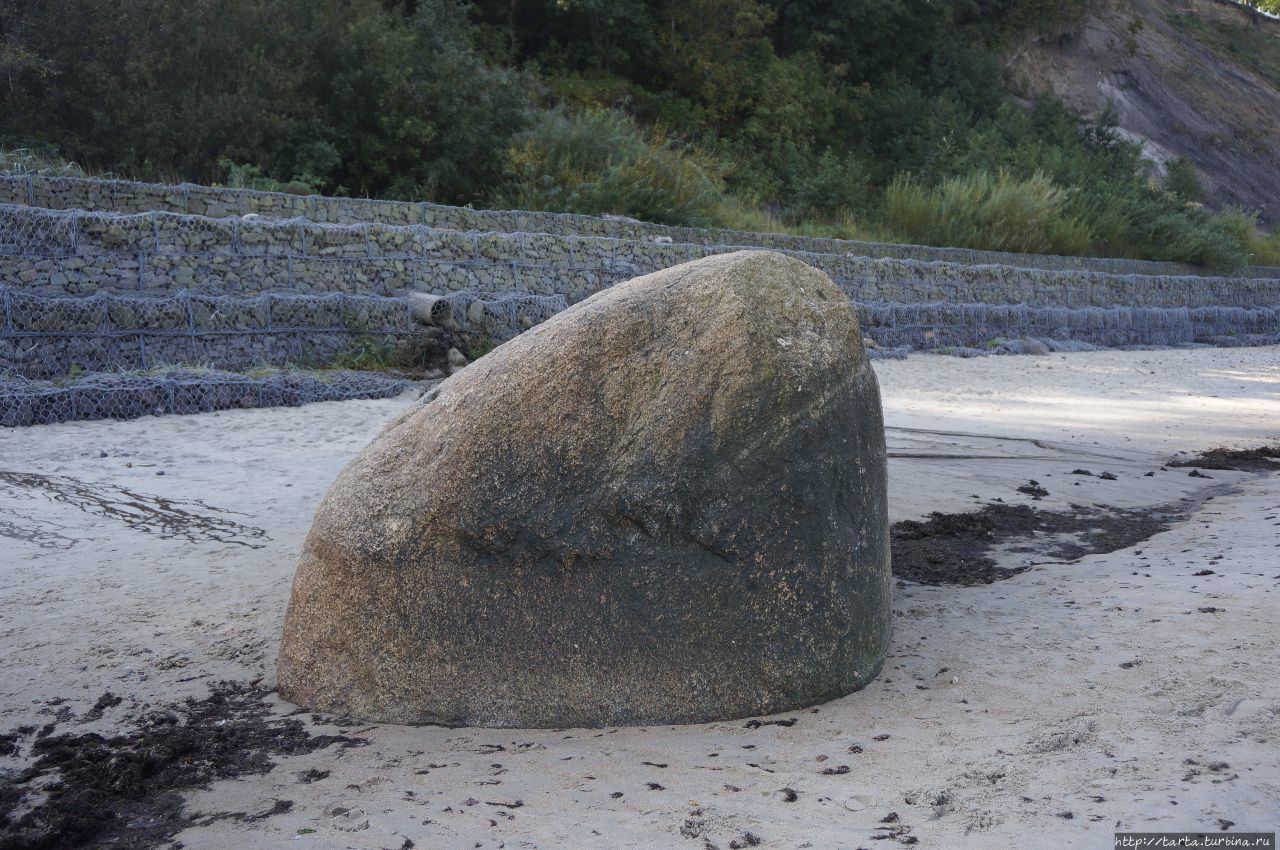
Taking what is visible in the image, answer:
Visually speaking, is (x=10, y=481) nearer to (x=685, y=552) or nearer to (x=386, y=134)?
(x=685, y=552)

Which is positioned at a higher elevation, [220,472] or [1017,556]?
[1017,556]

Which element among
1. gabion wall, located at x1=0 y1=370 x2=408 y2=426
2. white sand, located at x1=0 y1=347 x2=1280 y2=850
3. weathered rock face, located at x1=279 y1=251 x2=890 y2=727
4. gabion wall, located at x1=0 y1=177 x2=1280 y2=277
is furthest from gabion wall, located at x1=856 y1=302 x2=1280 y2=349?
weathered rock face, located at x1=279 y1=251 x2=890 y2=727

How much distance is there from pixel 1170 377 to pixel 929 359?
288cm

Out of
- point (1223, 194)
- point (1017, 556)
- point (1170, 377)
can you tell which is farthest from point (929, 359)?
point (1223, 194)

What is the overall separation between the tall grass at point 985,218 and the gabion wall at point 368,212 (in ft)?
6.08

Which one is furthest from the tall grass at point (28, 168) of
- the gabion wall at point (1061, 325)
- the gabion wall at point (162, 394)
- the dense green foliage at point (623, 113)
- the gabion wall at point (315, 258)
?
the gabion wall at point (1061, 325)

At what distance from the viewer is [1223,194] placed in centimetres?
3353

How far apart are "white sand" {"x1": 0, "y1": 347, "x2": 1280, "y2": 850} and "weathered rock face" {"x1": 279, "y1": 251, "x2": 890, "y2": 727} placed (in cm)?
12

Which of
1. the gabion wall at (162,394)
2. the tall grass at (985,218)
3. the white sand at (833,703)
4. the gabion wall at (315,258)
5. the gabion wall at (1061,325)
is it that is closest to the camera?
the white sand at (833,703)

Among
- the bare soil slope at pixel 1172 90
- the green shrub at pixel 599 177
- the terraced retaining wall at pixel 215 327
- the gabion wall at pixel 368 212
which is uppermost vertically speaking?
the bare soil slope at pixel 1172 90

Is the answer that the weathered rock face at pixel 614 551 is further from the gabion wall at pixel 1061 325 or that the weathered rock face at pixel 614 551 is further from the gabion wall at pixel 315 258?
the gabion wall at pixel 1061 325

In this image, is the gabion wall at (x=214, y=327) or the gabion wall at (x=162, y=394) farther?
the gabion wall at (x=214, y=327)

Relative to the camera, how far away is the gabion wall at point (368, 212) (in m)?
11.0

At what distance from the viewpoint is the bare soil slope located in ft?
110
